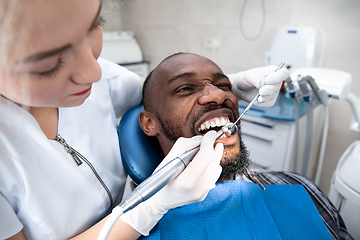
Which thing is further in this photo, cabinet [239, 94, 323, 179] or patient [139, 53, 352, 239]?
cabinet [239, 94, 323, 179]

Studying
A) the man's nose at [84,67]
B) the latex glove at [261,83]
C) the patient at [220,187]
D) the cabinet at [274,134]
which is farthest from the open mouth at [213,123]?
the cabinet at [274,134]

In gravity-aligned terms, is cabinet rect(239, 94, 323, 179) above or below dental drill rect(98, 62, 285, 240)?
below

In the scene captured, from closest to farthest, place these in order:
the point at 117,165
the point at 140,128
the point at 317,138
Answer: the point at 117,165 < the point at 140,128 < the point at 317,138

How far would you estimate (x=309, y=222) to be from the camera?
89cm

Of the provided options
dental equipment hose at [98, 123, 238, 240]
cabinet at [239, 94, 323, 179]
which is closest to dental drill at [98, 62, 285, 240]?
dental equipment hose at [98, 123, 238, 240]

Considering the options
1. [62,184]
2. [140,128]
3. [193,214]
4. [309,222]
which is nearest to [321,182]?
[309,222]

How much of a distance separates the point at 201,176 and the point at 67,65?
49cm

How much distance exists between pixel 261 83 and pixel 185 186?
23.5 inches

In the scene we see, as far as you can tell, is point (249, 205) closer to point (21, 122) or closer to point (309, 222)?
point (309, 222)

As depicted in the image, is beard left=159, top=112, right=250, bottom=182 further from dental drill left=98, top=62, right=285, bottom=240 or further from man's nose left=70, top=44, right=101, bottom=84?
man's nose left=70, top=44, right=101, bottom=84

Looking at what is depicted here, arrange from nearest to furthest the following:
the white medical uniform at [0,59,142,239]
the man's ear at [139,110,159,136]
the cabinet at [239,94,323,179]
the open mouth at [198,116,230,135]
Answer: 1. the white medical uniform at [0,59,142,239]
2. the open mouth at [198,116,230,135]
3. the man's ear at [139,110,159,136]
4. the cabinet at [239,94,323,179]

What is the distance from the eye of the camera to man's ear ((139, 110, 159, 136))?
105 centimetres

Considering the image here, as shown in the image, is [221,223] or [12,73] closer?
[12,73]

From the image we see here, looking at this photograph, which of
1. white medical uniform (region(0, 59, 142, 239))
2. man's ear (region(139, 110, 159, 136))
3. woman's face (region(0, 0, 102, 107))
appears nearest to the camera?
woman's face (region(0, 0, 102, 107))
